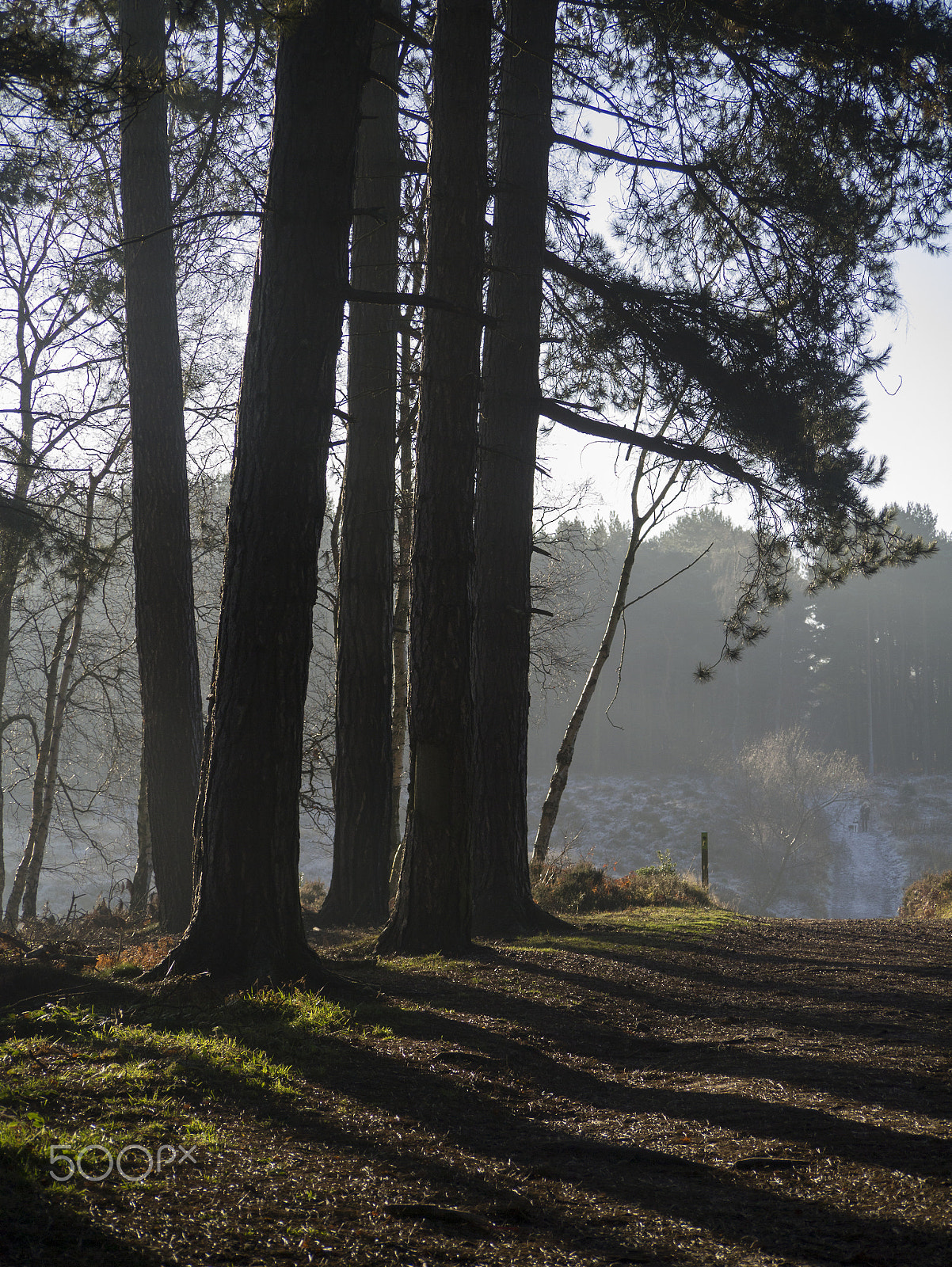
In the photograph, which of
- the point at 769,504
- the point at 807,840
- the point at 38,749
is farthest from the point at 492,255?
the point at 807,840

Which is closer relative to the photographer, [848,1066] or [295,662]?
[848,1066]

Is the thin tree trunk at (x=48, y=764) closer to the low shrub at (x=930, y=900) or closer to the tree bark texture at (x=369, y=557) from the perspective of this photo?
the tree bark texture at (x=369, y=557)

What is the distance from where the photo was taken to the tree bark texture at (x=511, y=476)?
22.9ft

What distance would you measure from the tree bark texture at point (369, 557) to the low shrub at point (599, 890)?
7.62ft

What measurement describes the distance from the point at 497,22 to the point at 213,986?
7924 millimetres

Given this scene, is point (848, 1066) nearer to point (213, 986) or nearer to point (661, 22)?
point (213, 986)

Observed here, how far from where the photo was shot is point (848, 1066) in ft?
11.4

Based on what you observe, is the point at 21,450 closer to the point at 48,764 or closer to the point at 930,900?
the point at 48,764

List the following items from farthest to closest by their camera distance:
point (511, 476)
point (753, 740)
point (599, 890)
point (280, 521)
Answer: point (753, 740)
point (599, 890)
point (511, 476)
point (280, 521)

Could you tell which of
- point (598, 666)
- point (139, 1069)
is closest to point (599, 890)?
point (598, 666)

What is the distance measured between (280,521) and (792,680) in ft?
177

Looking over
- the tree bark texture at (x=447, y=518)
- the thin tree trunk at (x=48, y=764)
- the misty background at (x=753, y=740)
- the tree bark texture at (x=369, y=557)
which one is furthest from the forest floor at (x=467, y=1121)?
the misty background at (x=753, y=740)

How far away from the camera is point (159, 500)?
7.69 m

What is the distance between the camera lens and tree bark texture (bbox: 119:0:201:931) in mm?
7543
